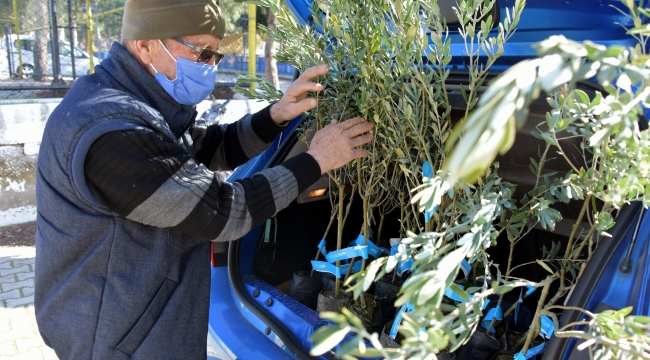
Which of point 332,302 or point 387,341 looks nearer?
point 387,341

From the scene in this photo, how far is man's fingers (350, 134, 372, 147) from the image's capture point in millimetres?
→ 1722

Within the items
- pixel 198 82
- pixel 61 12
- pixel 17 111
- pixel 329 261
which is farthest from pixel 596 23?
pixel 61 12

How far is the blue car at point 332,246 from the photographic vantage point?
4.27 feet

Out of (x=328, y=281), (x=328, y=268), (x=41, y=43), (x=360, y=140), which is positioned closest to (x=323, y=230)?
(x=328, y=281)

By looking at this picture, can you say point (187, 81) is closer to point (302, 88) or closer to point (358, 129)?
point (302, 88)

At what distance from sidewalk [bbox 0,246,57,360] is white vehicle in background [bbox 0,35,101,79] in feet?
9.99

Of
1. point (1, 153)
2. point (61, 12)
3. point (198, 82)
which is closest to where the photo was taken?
point (198, 82)

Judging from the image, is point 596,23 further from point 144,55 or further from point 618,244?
point 144,55

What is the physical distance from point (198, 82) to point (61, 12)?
19.5ft

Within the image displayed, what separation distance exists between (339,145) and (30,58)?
6.66 m

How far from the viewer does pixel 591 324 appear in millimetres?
1030

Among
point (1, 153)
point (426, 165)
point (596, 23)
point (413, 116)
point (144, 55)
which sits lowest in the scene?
point (1, 153)

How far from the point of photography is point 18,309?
362cm

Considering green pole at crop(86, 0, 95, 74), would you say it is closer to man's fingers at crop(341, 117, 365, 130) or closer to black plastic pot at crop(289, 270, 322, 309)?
black plastic pot at crop(289, 270, 322, 309)
